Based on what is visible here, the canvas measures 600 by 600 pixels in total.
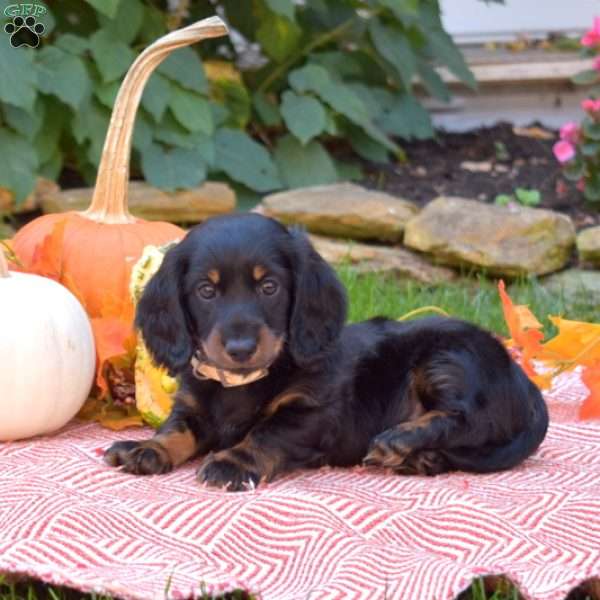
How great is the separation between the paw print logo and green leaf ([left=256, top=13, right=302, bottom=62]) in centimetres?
121

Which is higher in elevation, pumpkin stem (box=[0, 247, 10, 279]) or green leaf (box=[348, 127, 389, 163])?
pumpkin stem (box=[0, 247, 10, 279])

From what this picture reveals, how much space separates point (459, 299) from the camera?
19.1 ft

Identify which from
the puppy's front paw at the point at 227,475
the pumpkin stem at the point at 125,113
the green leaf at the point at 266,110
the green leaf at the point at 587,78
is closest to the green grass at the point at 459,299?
the pumpkin stem at the point at 125,113

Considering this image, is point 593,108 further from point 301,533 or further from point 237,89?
point 301,533

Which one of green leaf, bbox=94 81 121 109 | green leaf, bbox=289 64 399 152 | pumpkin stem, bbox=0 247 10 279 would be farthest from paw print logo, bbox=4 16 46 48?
pumpkin stem, bbox=0 247 10 279

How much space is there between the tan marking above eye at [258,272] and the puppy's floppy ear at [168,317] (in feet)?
0.70

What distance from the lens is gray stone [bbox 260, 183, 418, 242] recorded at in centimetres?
650

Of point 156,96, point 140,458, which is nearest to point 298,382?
point 140,458

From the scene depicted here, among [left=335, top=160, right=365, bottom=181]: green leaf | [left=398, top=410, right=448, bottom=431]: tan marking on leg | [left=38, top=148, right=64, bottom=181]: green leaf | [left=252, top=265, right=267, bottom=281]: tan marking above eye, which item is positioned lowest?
[left=335, top=160, right=365, bottom=181]: green leaf

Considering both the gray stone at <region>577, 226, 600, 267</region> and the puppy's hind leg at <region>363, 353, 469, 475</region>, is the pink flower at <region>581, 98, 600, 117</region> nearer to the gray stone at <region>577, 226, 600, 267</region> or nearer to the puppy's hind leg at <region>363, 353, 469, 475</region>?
the gray stone at <region>577, 226, 600, 267</region>

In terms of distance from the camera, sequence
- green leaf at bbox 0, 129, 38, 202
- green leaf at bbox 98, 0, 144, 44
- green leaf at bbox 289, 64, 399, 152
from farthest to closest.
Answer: green leaf at bbox 289, 64, 399, 152 → green leaf at bbox 98, 0, 144, 44 → green leaf at bbox 0, 129, 38, 202

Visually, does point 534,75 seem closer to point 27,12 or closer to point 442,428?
point 27,12

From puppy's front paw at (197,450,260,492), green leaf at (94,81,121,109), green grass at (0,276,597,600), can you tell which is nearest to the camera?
puppy's front paw at (197,450,260,492)

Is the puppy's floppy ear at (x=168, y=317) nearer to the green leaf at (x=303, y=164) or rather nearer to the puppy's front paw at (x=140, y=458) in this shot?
the puppy's front paw at (x=140, y=458)
